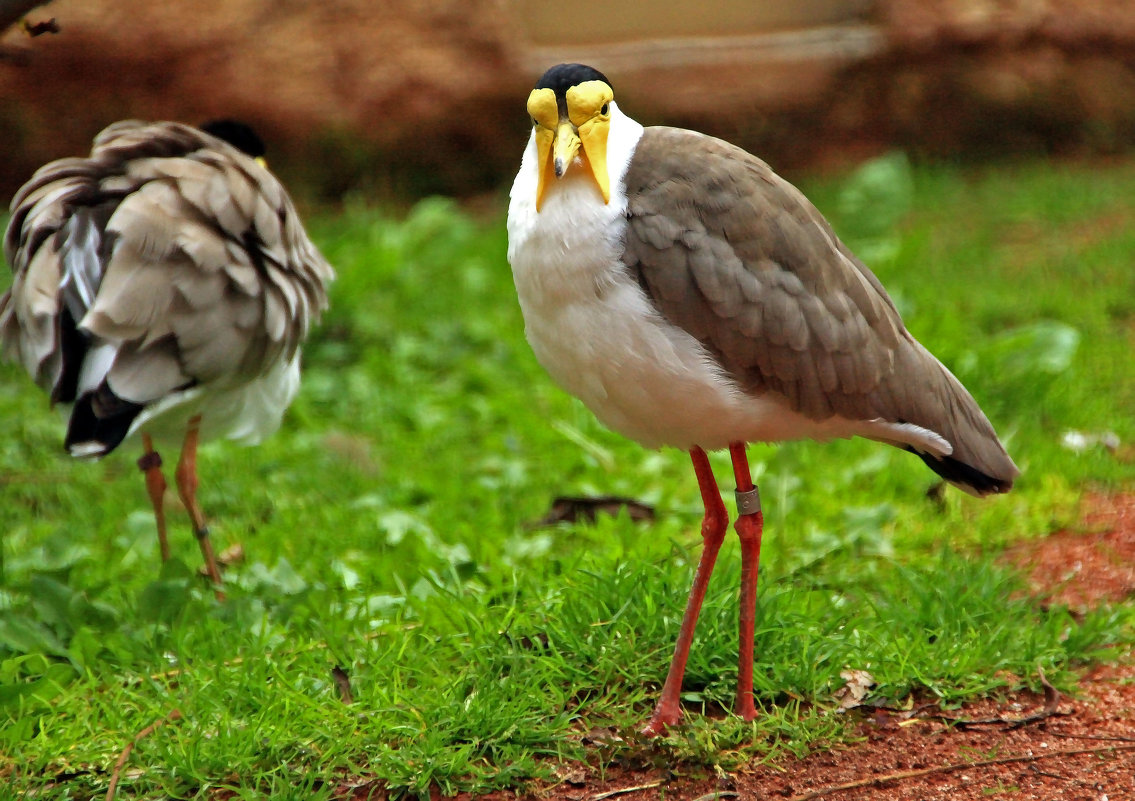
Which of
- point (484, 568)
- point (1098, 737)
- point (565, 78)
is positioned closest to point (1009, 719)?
point (1098, 737)

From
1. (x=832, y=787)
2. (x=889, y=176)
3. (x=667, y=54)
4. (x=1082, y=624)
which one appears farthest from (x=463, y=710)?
(x=667, y=54)

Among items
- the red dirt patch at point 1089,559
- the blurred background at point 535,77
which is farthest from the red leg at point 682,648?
the blurred background at point 535,77

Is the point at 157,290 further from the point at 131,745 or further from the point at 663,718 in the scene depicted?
the point at 663,718

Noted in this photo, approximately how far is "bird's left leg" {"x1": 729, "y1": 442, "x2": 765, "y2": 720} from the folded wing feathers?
1727mm

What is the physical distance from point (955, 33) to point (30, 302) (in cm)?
618

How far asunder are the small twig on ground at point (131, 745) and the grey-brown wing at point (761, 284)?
1711 mm

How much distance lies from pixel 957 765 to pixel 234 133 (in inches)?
145

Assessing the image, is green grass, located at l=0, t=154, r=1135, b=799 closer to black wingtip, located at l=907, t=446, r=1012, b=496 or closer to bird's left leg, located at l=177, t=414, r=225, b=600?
bird's left leg, located at l=177, t=414, r=225, b=600

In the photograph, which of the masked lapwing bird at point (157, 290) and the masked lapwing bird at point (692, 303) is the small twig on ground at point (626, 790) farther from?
the masked lapwing bird at point (157, 290)

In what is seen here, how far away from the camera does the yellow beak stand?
9.97ft

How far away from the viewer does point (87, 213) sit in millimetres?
4156

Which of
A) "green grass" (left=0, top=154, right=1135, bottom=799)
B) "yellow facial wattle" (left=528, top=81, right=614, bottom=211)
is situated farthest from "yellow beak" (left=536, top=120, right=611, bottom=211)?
"green grass" (left=0, top=154, right=1135, bottom=799)

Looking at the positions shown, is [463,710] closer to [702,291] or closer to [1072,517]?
[702,291]

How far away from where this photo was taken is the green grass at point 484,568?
3279 millimetres
